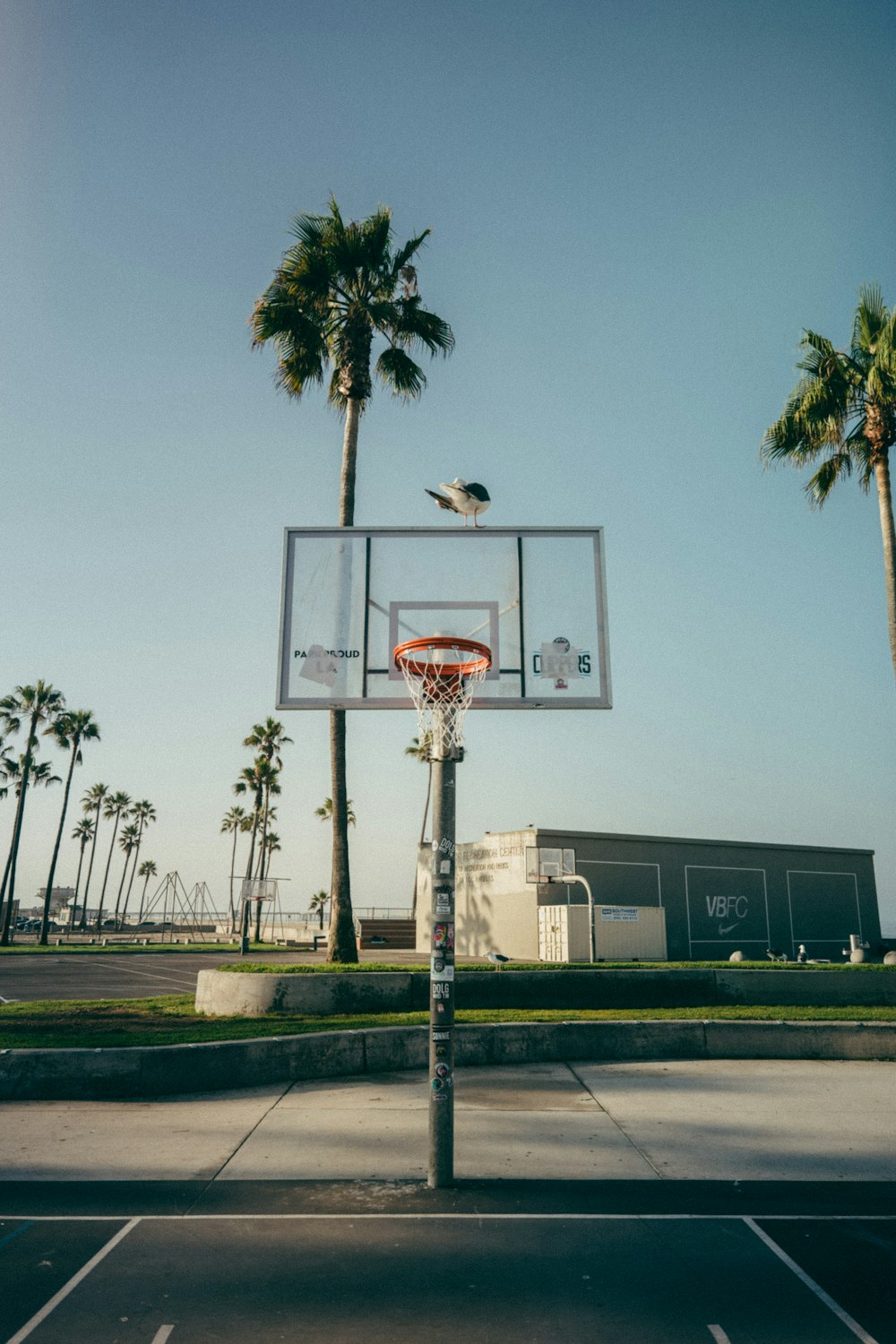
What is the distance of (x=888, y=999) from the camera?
56.9ft

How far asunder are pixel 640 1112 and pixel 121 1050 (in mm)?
6225

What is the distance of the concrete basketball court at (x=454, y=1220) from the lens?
4988 mm

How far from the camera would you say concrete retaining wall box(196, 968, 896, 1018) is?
15094 millimetres

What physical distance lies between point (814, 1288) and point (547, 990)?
11556 millimetres

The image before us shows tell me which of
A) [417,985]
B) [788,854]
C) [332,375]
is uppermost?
[332,375]

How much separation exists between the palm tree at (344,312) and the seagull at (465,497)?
8.14m

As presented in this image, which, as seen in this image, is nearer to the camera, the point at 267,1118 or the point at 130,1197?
the point at 130,1197

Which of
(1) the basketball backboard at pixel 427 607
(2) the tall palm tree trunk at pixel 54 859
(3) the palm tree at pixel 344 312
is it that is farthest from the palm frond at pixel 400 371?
(2) the tall palm tree trunk at pixel 54 859

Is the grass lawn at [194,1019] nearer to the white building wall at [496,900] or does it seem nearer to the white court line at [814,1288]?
the white court line at [814,1288]

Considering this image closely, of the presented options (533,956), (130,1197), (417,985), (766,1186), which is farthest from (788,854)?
(130,1197)

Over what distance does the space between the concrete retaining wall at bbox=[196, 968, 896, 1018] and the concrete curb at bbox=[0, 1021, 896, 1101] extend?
255 cm

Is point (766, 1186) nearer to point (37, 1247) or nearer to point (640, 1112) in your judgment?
point (640, 1112)

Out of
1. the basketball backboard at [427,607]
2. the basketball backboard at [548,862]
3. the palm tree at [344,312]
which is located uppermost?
the palm tree at [344,312]

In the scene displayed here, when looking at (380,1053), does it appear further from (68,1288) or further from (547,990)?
(68,1288)
